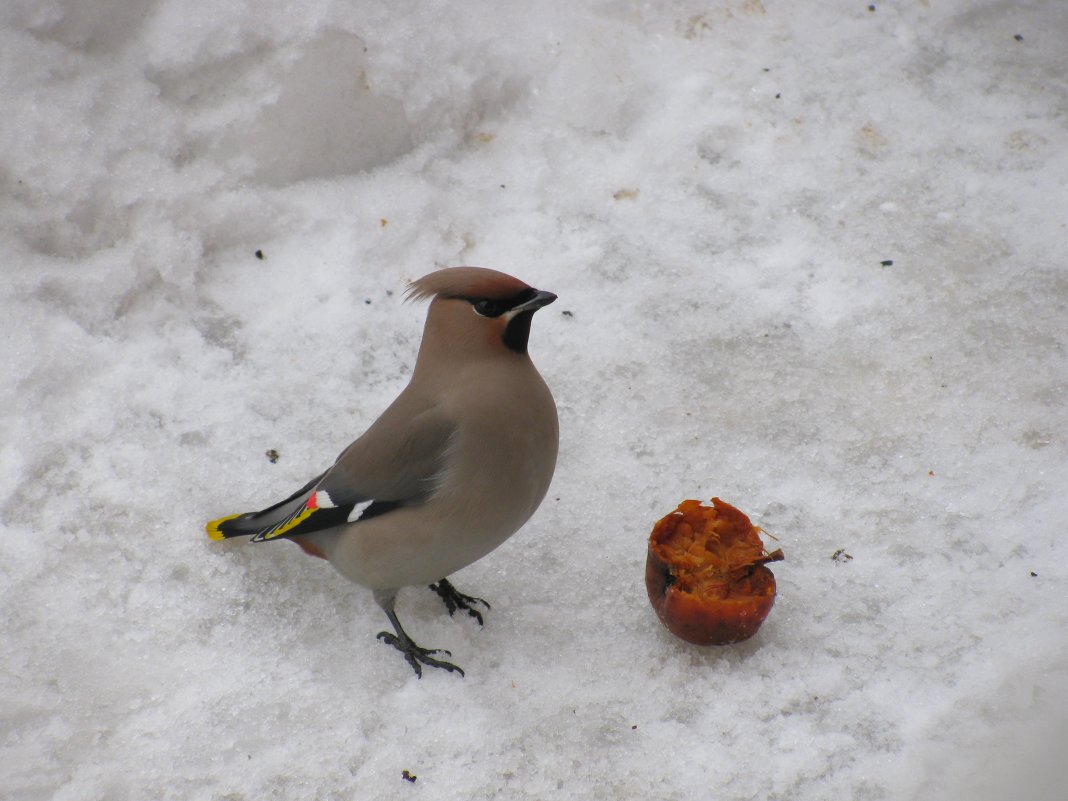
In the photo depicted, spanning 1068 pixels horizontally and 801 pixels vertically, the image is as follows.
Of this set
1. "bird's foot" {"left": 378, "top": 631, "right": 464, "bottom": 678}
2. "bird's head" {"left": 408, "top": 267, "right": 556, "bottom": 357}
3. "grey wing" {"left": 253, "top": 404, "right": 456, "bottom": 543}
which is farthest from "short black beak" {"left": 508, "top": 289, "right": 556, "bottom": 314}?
"bird's foot" {"left": 378, "top": 631, "right": 464, "bottom": 678}

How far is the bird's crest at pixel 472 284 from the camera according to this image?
2.94 meters

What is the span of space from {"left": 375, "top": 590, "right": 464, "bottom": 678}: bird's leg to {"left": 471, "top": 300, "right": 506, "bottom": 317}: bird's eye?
2.73 feet

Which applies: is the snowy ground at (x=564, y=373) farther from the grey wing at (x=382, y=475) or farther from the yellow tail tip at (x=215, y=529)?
the grey wing at (x=382, y=475)

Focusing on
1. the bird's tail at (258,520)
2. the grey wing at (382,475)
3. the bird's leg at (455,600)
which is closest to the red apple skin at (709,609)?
the bird's leg at (455,600)

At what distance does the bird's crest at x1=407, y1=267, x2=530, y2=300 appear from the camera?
294 cm

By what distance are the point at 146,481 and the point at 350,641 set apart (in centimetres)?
87

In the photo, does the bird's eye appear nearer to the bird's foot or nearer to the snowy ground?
the snowy ground

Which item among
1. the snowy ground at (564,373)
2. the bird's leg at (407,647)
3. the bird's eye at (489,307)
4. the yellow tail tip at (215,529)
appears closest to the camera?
the snowy ground at (564,373)

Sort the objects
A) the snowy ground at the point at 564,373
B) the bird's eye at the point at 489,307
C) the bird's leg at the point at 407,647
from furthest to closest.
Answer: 1. the bird's leg at the point at 407,647
2. the bird's eye at the point at 489,307
3. the snowy ground at the point at 564,373

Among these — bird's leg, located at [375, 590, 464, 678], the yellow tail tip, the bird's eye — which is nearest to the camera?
the bird's eye

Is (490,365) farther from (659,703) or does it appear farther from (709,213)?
(709,213)

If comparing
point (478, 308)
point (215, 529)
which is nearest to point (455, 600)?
point (215, 529)

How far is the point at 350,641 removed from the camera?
318cm

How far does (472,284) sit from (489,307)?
0.27 feet
